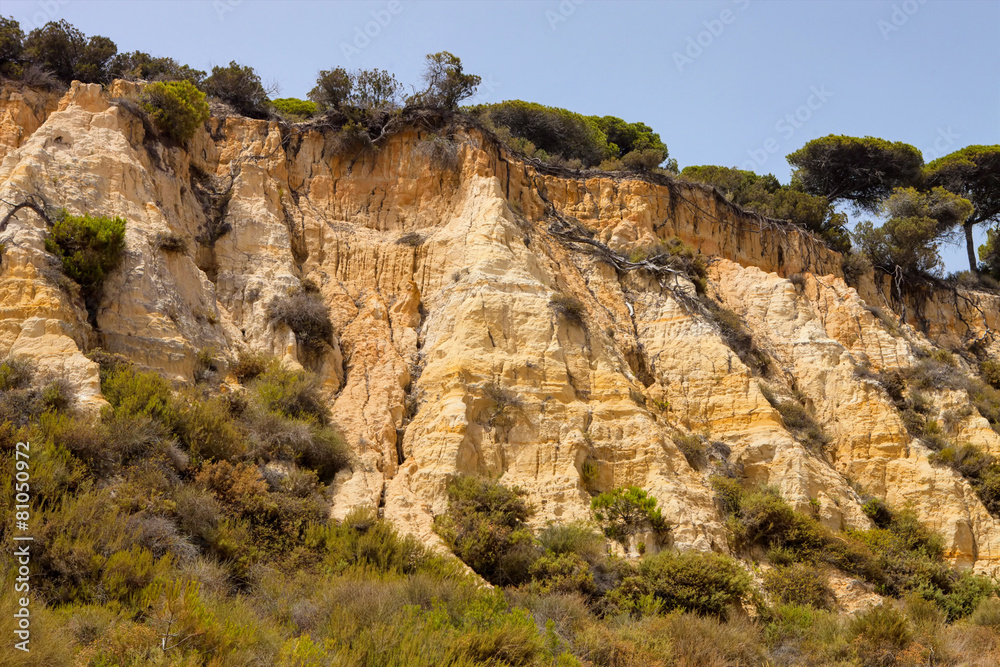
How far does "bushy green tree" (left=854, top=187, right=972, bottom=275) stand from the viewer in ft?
85.6

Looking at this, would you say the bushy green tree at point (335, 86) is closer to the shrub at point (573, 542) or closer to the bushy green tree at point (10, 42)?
the bushy green tree at point (10, 42)

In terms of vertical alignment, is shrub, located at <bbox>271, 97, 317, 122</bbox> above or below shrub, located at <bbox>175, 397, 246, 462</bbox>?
above

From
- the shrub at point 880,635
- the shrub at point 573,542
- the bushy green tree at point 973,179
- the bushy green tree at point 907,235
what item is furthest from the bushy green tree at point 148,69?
the bushy green tree at point 973,179

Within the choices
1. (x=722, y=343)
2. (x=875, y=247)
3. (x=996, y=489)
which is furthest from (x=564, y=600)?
(x=875, y=247)

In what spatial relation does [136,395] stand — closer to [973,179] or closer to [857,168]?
[857,168]

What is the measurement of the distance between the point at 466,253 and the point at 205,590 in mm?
9941

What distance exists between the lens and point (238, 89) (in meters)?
20.8

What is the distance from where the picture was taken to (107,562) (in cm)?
837

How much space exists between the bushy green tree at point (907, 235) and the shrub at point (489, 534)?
19548mm

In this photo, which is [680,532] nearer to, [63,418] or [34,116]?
[63,418]

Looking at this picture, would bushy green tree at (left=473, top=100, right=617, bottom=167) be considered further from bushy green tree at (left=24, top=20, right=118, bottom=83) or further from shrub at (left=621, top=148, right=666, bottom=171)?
bushy green tree at (left=24, top=20, right=118, bottom=83)

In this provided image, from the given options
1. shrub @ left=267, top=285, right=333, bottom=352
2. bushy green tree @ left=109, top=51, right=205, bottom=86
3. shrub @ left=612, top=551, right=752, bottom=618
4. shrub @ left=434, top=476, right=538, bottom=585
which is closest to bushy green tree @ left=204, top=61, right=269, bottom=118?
bushy green tree @ left=109, top=51, right=205, bottom=86

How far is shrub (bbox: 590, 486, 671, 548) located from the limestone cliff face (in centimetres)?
32

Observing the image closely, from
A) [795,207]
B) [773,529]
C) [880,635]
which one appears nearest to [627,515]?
[773,529]
